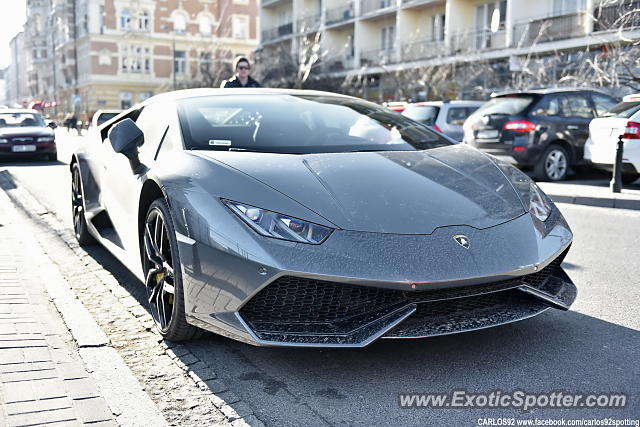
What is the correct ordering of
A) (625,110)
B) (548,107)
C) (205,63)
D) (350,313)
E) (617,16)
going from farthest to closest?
(205,63) → (617,16) → (548,107) → (625,110) → (350,313)

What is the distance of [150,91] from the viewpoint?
222 ft

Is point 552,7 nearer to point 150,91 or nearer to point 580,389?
point 580,389

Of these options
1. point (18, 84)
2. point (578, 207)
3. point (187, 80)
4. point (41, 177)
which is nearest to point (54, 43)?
point (187, 80)

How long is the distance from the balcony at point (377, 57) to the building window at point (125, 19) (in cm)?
3520

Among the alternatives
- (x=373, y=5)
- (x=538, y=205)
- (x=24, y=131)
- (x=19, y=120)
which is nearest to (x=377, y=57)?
(x=373, y=5)

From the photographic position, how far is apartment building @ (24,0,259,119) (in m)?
65.4

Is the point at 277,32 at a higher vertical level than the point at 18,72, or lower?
lower

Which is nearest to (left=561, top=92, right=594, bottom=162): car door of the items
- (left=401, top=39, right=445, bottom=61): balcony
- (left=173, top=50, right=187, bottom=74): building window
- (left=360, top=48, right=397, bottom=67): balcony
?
(left=401, top=39, right=445, bottom=61): balcony

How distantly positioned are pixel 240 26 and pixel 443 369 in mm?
72065

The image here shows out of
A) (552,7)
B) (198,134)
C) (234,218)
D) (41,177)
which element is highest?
(552,7)

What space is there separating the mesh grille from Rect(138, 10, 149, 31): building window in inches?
2717

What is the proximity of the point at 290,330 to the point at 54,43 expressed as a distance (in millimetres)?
89878

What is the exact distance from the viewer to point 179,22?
69.5 meters

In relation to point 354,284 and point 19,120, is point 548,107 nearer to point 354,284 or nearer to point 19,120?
point 354,284
